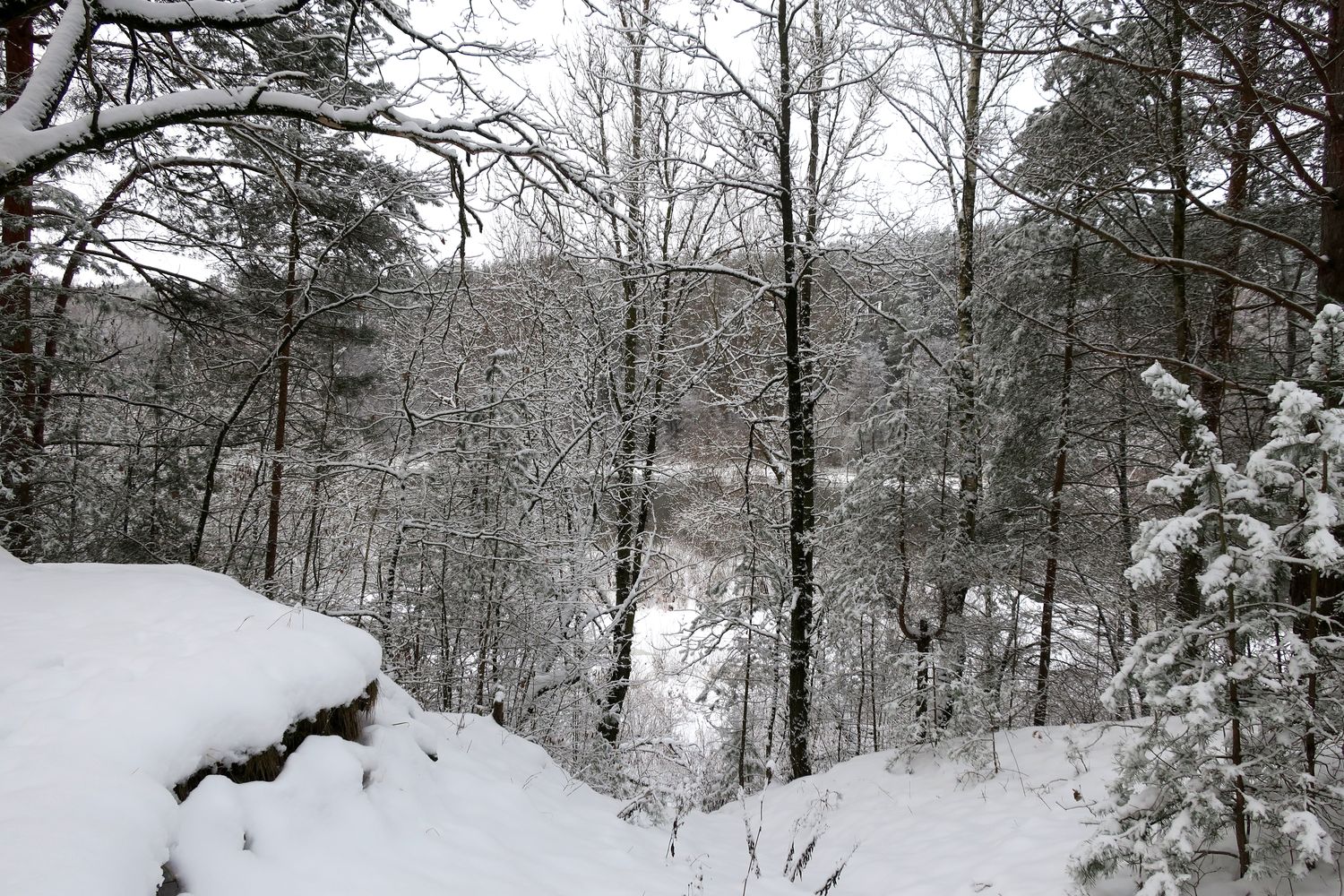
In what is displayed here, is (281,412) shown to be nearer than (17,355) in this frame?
No

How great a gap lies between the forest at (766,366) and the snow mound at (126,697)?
90.4 inches

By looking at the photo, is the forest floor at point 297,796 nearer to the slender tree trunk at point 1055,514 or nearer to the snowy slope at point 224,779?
the snowy slope at point 224,779

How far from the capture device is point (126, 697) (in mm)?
2291

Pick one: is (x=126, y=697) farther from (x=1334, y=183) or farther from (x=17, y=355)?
(x=1334, y=183)

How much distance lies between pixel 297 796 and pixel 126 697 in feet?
2.52

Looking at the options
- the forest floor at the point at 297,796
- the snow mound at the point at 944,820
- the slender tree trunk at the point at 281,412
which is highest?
the slender tree trunk at the point at 281,412

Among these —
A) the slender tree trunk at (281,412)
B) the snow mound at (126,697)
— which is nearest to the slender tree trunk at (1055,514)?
the snow mound at (126,697)

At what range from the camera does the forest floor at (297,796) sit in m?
1.93

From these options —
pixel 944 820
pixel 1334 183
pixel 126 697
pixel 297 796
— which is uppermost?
pixel 1334 183

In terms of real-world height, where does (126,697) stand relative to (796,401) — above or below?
below

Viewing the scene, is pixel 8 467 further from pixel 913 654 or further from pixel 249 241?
pixel 913 654

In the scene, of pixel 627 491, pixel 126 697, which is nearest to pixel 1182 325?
pixel 627 491

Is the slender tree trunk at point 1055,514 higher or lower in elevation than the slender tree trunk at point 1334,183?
lower

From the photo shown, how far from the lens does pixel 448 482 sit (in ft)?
28.3
